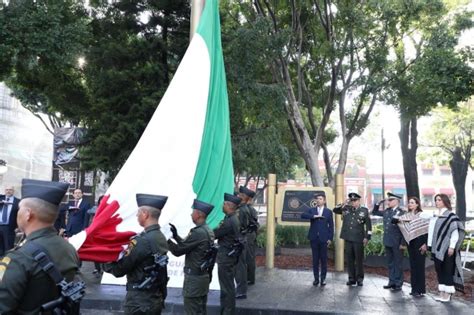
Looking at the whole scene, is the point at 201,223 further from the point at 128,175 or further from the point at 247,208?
the point at 247,208

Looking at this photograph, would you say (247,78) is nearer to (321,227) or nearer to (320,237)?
(321,227)

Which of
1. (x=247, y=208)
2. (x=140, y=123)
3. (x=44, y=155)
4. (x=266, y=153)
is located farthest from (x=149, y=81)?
(x=44, y=155)

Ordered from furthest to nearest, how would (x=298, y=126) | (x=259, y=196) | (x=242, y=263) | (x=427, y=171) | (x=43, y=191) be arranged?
(x=427, y=171) < (x=259, y=196) < (x=298, y=126) < (x=242, y=263) < (x=43, y=191)

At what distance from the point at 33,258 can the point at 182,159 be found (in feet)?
12.7

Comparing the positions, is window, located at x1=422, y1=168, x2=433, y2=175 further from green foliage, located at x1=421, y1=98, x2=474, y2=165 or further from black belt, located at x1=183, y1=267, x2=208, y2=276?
black belt, located at x1=183, y1=267, x2=208, y2=276

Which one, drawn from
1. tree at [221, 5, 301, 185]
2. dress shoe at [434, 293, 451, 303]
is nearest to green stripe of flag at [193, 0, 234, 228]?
dress shoe at [434, 293, 451, 303]

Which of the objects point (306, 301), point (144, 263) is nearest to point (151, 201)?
point (144, 263)

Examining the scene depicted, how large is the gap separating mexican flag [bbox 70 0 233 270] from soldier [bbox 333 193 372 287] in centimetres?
375

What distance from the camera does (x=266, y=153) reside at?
59.3ft

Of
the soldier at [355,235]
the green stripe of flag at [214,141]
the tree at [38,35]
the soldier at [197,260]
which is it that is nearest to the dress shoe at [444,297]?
the soldier at [355,235]

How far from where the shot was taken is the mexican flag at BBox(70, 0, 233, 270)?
17.1 feet

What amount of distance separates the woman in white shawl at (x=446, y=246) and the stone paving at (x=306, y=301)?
31 centimetres

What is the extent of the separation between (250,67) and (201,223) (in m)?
8.27

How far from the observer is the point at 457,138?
28.6 m
